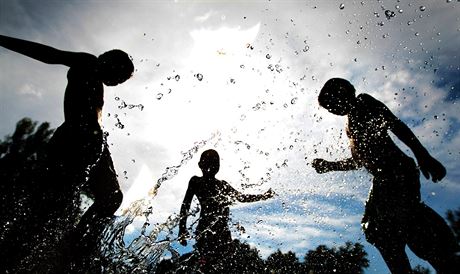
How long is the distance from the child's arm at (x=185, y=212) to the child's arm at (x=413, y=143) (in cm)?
321

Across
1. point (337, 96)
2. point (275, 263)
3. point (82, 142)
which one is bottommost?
point (82, 142)

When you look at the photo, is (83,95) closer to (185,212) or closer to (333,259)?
(185,212)

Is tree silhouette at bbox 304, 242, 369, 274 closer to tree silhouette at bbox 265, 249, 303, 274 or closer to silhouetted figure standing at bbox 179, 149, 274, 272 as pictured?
tree silhouette at bbox 265, 249, 303, 274

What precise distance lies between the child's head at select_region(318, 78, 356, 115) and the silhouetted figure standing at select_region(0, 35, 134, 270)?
7.90 feet

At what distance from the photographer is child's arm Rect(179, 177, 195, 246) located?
4711mm

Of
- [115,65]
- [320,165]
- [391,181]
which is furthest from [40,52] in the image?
[391,181]

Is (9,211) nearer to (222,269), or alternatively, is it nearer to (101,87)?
(101,87)

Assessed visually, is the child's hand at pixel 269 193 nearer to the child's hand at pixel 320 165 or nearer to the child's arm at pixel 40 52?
the child's hand at pixel 320 165

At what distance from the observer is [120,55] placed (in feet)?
11.6

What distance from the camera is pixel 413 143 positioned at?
122 inches

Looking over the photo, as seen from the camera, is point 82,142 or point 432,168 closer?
point 432,168

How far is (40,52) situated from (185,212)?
3.13m

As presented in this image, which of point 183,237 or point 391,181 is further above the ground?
point 391,181

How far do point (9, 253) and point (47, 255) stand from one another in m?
0.52
